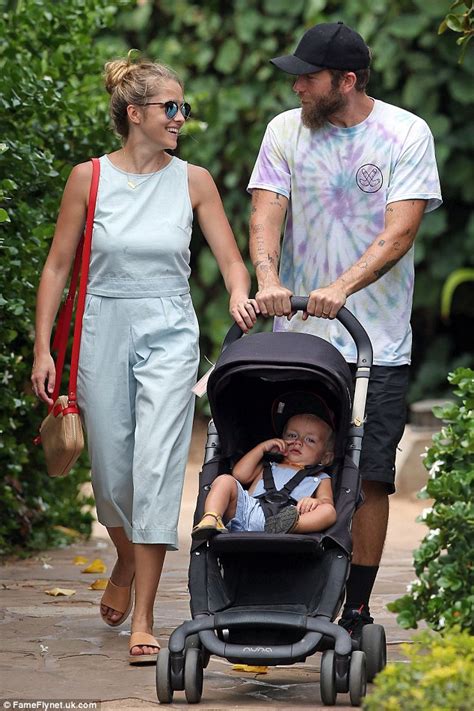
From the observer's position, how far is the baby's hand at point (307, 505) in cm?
428

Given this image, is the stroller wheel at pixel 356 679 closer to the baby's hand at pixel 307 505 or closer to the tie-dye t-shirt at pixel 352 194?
the baby's hand at pixel 307 505

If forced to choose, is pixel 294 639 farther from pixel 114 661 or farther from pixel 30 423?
pixel 30 423

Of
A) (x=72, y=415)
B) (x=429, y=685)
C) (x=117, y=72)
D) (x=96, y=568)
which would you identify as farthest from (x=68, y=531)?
(x=429, y=685)

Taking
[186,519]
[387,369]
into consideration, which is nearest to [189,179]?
[387,369]

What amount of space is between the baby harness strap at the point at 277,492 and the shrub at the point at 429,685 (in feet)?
3.48

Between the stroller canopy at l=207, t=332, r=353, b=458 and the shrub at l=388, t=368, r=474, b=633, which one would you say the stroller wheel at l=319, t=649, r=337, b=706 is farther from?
the stroller canopy at l=207, t=332, r=353, b=458

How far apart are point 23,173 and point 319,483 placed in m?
2.15

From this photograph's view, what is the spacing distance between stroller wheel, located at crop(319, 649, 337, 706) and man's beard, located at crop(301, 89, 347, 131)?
71.5 inches

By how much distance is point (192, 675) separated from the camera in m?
4.09

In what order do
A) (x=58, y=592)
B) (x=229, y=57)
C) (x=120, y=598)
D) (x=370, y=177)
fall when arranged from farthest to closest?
(x=229, y=57), (x=58, y=592), (x=120, y=598), (x=370, y=177)

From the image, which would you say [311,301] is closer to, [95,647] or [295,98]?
[95,647]

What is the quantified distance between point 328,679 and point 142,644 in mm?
856

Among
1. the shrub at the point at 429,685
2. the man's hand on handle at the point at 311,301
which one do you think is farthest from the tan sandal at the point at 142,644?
the shrub at the point at 429,685

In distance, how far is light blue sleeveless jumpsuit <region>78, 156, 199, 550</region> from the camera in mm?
4840
